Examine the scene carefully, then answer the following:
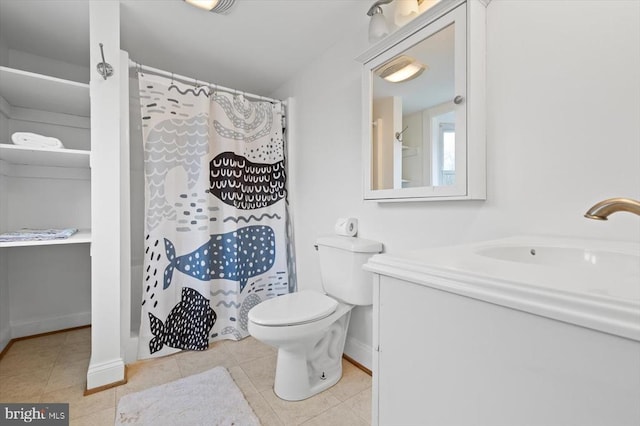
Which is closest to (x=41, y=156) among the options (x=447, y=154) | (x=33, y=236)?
(x=33, y=236)

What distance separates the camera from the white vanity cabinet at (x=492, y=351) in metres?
0.34

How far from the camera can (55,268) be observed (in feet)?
7.36

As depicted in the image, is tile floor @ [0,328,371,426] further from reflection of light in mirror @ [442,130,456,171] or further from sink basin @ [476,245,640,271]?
reflection of light in mirror @ [442,130,456,171]

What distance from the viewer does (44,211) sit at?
2.15 metres

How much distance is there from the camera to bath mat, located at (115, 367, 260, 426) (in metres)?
1.31

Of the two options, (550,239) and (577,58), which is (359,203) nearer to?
(550,239)

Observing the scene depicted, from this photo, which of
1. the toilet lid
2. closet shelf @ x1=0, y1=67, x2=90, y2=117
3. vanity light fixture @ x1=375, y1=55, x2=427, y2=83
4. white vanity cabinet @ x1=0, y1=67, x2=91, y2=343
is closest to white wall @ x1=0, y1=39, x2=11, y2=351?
white vanity cabinet @ x1=0, y1=67, x2=91, y2=343

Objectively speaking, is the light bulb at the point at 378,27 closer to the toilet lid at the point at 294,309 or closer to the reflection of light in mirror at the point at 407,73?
the reflection of light in mirror at the point at 407,73

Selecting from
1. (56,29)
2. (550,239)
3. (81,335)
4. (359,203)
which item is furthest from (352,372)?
(56,29)

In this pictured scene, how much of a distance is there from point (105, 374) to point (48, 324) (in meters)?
1.13

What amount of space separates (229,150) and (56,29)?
127cm

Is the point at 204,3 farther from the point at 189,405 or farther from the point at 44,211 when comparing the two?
the point at 189,405

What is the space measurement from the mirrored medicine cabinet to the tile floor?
1.08m

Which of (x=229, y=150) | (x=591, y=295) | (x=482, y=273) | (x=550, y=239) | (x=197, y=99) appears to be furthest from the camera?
(x=229, y=150)
